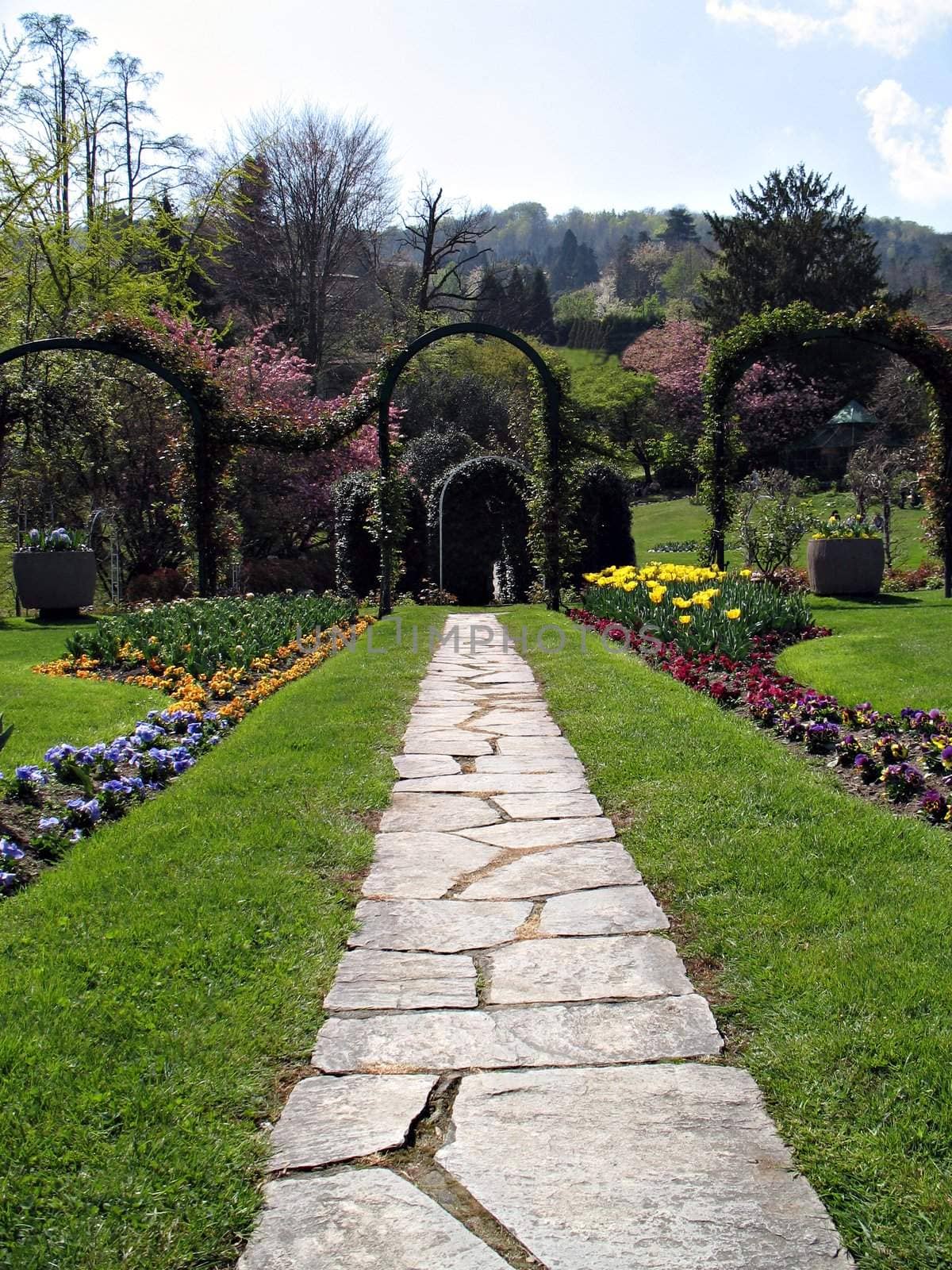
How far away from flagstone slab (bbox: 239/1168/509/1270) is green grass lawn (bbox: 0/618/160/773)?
364cm

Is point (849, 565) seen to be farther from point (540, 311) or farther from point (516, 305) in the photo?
point (540, 311)

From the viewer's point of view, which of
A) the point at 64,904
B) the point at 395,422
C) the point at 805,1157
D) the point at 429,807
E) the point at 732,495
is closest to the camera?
the point at 805,1157

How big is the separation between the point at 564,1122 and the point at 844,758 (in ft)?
10.6

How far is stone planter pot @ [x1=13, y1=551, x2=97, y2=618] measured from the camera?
11.9 metres

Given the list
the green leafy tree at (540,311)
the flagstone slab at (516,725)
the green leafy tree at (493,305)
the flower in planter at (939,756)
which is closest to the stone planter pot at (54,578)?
the flagstone slab at (516,725)

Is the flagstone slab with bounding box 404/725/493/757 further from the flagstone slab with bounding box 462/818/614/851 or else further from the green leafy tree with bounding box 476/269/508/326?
the green leafy tree with bounding box 476/269/508/326

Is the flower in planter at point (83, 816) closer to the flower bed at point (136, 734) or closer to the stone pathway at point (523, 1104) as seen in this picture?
the flower bed at point (136, 734)

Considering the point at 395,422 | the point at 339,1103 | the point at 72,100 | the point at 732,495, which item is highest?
the point at 72,100

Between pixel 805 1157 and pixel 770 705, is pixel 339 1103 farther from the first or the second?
pixel 770 705

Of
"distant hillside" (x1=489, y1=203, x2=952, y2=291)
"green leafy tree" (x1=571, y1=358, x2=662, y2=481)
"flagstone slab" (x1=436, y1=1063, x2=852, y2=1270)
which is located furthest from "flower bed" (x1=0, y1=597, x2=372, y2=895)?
"distant hillside" (x1=489, y1=203, x2=952, y2=291)

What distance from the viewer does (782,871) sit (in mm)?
3201

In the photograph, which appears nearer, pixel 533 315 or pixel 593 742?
pixel 593 742

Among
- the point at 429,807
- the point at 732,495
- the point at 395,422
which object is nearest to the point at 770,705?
the point at 429,807

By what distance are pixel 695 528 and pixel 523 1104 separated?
22.4 m
